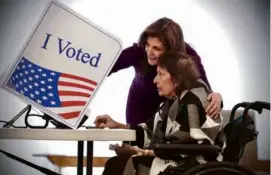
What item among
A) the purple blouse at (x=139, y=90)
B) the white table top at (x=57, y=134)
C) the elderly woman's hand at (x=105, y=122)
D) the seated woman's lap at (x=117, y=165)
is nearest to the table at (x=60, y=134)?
the white table top at (x=57, y=134)

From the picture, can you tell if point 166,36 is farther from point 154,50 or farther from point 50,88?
point 50,88

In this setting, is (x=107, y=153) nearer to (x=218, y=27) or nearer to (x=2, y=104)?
(x=2, y=104)

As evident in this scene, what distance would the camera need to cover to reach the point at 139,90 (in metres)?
2.04

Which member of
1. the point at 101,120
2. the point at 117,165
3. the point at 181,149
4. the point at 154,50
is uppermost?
the point at 154,50

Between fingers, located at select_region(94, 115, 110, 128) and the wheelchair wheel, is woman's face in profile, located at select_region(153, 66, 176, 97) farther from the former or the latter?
the wheelchair wheel

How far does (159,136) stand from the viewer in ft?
5.46

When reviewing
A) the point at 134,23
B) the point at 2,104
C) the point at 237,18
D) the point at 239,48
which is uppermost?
the point at 237,18

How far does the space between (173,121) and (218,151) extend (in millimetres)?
277

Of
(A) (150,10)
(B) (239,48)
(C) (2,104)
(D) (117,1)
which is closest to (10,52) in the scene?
(C) (2,104)

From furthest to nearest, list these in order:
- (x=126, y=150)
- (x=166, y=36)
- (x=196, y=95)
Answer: (x=166, y=36) < (x=126, y=150) < (x=196, y=95)

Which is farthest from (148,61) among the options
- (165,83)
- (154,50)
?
(165,83)

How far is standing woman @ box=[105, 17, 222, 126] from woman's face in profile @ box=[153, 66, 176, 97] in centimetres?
15

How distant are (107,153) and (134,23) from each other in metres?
0.67

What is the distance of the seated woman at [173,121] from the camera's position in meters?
1.51
